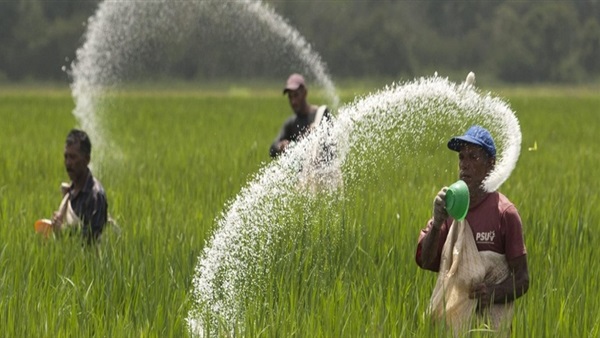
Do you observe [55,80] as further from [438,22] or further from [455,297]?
[455,297]

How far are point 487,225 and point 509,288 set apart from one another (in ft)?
0.67

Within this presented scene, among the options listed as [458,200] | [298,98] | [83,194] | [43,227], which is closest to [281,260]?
[83,194]

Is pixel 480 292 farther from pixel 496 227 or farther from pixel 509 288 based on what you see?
pixel 496 227

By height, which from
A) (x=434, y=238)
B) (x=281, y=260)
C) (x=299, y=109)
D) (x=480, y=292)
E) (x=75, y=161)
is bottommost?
(x=480, y=292)

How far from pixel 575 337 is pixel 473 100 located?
0.83 metres

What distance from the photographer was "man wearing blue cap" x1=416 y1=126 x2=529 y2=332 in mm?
3510

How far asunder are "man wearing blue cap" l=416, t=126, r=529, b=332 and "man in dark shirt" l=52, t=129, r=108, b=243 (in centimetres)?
222

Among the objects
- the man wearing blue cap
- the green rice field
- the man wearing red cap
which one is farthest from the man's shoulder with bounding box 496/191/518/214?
the man wearing red cap

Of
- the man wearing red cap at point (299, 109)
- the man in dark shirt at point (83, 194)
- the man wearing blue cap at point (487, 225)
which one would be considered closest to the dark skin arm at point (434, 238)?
the man wearing blue cap at point (487, 225)

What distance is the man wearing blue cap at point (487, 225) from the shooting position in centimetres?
351

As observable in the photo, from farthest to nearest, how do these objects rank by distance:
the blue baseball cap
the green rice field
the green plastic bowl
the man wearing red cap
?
1. the man wearing red cap
2. the green rice field
3. the blue baseball cap
4. the green plastic bowl

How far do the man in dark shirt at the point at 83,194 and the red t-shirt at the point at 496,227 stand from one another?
2235 millimetres

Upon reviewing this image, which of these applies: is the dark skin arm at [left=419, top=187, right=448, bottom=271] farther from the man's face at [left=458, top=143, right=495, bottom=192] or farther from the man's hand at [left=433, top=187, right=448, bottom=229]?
the man's face at [left=458, top=143, right=495, bottom=192]

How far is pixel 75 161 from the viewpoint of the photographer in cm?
535
